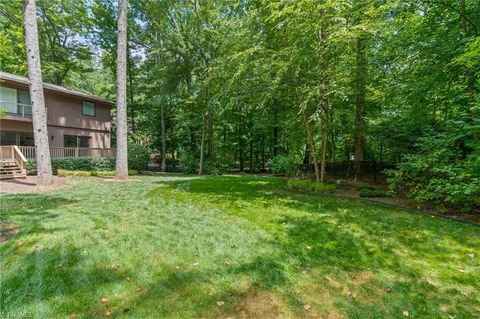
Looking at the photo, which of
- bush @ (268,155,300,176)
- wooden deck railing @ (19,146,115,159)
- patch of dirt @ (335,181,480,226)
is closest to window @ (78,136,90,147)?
wooden deck railing @ (19,146,115,159)

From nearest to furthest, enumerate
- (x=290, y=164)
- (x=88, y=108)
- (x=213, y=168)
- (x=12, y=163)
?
(x=12, y=163) → (x=290, y=164) → (x=213, y=168) → (x=88, y=108)

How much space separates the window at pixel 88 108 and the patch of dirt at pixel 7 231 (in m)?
17.0

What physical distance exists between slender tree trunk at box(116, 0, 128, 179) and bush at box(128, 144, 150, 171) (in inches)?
194

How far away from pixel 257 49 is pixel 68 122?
16.0 m

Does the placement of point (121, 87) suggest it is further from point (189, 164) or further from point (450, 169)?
point (450, 169)

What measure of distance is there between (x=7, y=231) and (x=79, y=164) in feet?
39.0

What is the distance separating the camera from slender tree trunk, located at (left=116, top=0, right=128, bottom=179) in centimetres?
1170

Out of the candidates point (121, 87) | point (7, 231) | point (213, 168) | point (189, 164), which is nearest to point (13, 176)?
point (121, 87)

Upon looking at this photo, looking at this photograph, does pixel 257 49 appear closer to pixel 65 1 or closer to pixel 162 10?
pixel 162 10

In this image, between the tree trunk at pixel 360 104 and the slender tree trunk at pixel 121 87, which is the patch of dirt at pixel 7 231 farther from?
the tree trunk at pixel 360 104

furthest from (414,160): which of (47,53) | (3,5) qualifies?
(47,53)

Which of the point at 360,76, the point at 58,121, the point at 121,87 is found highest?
the point at 121,87

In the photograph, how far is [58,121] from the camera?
17781 mm

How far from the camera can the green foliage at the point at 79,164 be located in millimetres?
13859
